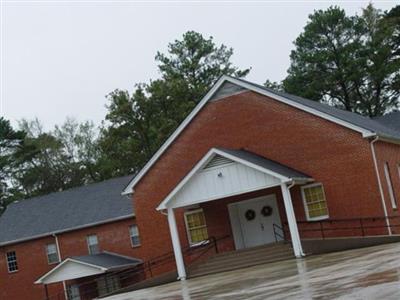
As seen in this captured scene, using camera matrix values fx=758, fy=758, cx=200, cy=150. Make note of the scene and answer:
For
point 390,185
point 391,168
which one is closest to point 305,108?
point 391,168

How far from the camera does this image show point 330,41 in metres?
64.4

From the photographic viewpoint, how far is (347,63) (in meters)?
61.8

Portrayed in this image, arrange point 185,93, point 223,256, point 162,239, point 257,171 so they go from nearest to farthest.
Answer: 1. point 257,171
2. point 223,256
3. point 162,239
4. point 185,93

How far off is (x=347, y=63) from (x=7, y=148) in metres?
33.7

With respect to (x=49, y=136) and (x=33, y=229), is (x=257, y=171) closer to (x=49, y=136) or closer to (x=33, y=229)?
(x=33, y=229)

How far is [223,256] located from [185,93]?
2985 cm

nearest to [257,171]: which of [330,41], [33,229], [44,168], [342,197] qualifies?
[342,197]

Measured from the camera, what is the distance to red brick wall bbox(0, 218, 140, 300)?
4584 centimetres

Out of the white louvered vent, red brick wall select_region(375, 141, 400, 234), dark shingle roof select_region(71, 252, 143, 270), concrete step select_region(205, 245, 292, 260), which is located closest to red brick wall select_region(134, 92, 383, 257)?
red brick wall select_region(375, 141, 400, 234)

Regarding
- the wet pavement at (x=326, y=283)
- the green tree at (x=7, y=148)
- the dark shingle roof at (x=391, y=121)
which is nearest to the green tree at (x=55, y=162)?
the green tree at (x=7, y=148)

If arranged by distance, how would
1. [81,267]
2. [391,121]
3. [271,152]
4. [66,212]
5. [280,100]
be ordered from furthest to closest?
[66,212] < [391,121] < [81,267] < [271,152] < [280,100]

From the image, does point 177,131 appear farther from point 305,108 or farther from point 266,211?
point 305,108

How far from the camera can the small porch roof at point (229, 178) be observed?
101 ft

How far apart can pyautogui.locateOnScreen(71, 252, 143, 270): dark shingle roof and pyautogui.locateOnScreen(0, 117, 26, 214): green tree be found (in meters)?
29.4
